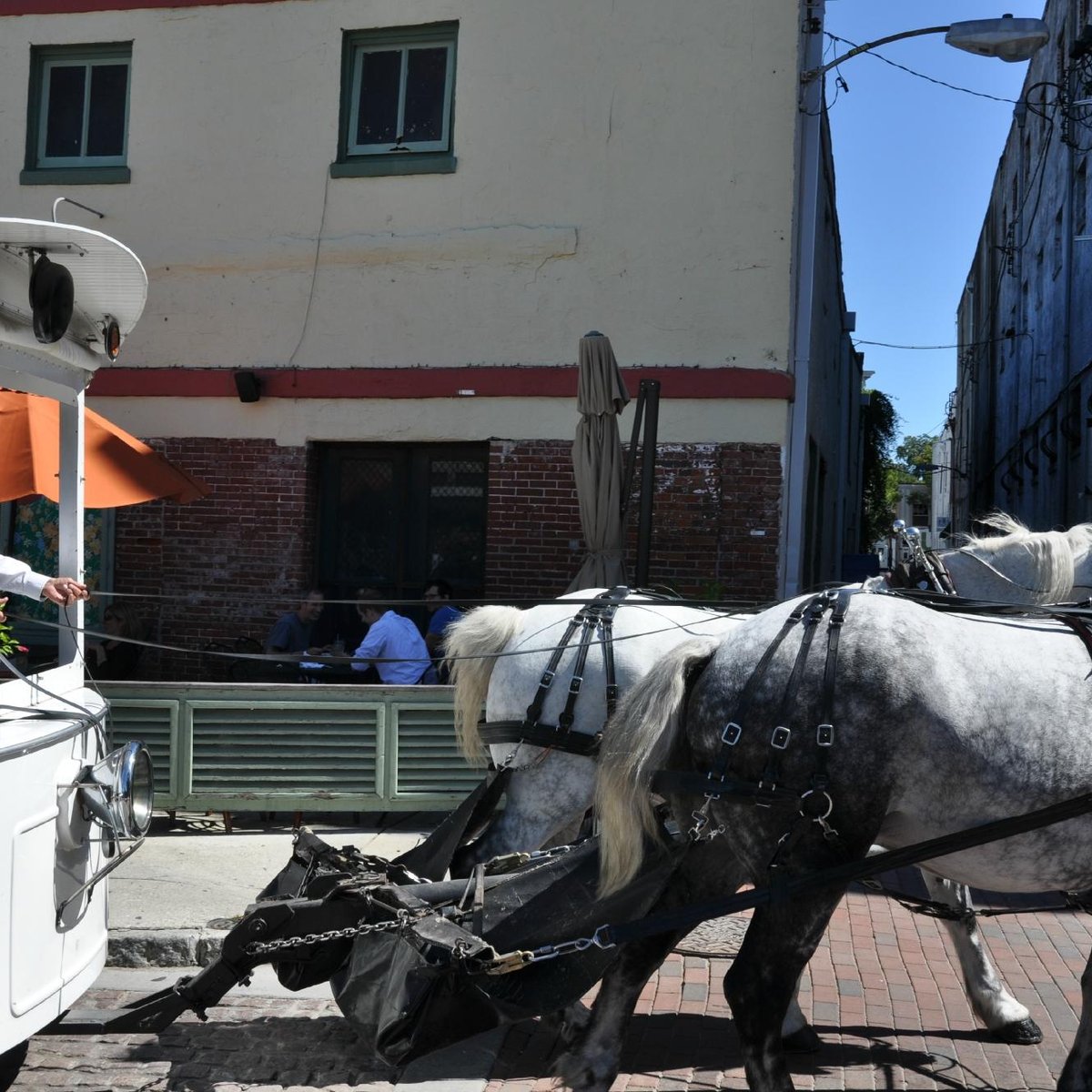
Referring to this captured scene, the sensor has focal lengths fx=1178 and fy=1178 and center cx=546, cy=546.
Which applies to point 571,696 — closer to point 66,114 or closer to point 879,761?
point 879,761

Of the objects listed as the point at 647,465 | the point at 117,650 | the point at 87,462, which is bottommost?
the point at 117,650

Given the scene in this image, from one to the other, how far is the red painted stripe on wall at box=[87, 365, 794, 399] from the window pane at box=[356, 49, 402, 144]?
2.15 m

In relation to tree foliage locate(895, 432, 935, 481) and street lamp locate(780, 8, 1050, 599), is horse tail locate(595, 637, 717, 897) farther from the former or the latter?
tree foliage locate(895, 432, 935, 481)

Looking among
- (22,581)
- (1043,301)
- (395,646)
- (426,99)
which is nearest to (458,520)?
(395,646)

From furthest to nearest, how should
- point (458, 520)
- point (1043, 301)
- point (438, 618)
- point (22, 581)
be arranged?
point (1043, 301)
point (458, 520)
point (438, 618)
point (22, 581)

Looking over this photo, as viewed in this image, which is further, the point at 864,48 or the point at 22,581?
the point at 864,48

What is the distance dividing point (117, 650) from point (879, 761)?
285 inches

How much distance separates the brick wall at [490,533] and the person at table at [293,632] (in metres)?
0.23

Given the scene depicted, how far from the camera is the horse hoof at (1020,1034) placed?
461cm

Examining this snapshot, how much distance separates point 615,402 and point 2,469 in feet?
12.8

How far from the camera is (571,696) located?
Result: 15.8 ft

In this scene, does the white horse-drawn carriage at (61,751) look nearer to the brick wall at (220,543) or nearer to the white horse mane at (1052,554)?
the white horse mane at (1052,554)

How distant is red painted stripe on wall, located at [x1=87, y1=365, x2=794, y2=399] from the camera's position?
31.5ft

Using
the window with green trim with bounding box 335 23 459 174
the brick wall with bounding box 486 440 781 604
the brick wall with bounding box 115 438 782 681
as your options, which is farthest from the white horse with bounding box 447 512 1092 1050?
the window with green trim with bounding box 335 23 459 174
